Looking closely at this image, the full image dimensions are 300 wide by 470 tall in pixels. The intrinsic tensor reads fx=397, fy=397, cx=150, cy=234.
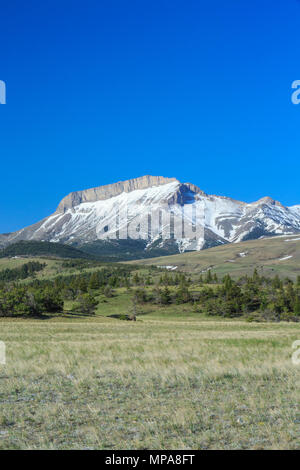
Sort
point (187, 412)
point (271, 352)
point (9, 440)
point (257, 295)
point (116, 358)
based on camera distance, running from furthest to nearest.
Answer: point (257, 295) → point (271, 352) → point (116, 358) → point (187, 412) → point (9, 440)

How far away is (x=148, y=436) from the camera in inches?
334

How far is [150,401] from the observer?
1152 centimetres

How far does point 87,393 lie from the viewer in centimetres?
1276

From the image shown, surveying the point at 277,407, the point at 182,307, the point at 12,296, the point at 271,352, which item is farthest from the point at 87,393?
the point at 182,307

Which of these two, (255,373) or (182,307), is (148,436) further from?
(182,307)

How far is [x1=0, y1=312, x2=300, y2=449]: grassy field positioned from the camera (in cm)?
837

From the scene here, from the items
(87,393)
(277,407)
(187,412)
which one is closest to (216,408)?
(187,412)

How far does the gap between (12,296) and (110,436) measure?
72.7m

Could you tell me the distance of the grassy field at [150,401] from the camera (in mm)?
8367

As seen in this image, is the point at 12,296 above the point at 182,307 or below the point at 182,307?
above

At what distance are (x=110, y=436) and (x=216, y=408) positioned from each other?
3.35 metres
